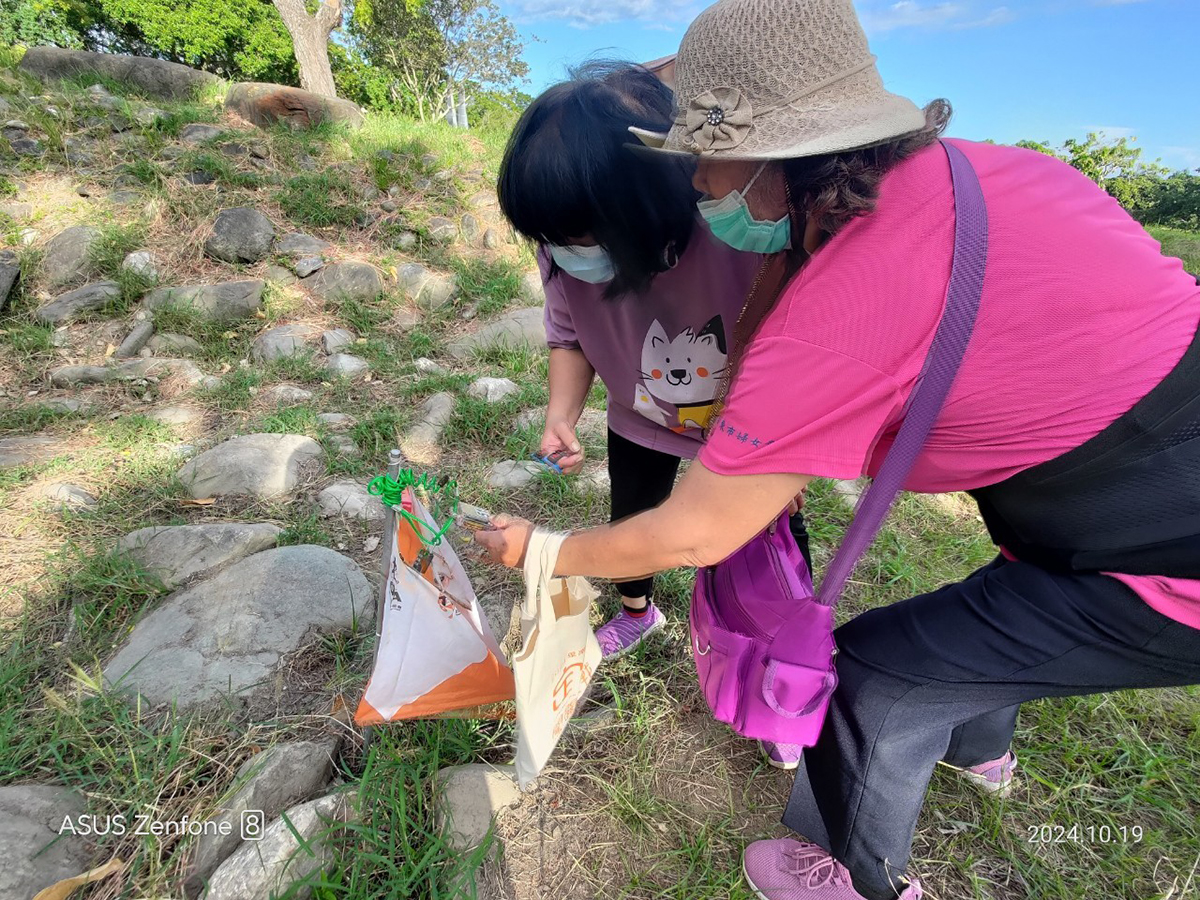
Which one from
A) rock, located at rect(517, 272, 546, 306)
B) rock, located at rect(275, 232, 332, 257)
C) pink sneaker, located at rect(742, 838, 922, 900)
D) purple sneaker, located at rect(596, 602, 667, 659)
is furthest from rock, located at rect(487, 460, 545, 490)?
rock, located at rect(275, 232, 332, 257)

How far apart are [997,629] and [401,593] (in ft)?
3.81

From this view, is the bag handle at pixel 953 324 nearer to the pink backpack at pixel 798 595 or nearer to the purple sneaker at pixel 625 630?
the pink backpack at pixel 798 595

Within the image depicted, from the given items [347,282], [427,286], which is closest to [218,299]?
[347,282]

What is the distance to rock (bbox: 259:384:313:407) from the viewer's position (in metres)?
3.65

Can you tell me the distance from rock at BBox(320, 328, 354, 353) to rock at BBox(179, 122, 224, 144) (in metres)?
2.95

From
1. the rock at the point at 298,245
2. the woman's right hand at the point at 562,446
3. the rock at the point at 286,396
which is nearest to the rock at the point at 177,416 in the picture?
the rock at the point at 286,396

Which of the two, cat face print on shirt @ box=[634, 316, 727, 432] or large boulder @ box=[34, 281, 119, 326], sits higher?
cat face print on shirt @ box=[634, 316, 727, 432]

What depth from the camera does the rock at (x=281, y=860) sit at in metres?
1.30

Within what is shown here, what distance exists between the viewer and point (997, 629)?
1.09 metres

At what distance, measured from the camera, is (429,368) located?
4098 mm

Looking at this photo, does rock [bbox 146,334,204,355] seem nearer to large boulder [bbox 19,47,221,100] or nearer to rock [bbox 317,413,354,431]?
rock [bbox 317,413,354,431]

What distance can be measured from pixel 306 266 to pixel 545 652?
4.78 meters

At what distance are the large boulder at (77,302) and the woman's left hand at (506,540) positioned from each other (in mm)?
4676

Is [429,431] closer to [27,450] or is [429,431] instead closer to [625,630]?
[625,630]
